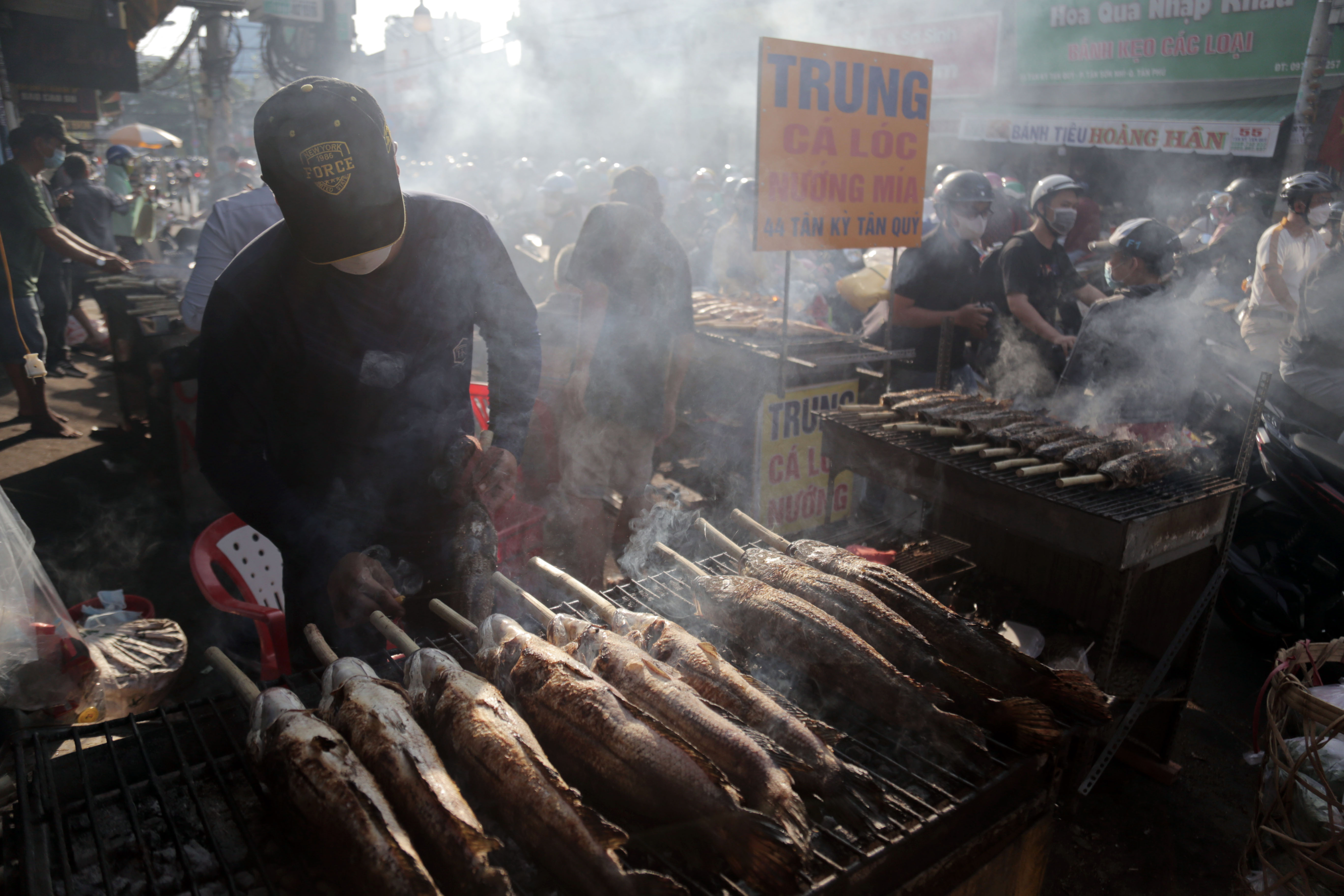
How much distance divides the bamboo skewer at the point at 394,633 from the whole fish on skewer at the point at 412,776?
0.21 metres

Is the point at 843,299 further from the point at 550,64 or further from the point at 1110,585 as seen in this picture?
the point at 550,64

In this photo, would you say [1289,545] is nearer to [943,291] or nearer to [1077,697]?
[943,291]

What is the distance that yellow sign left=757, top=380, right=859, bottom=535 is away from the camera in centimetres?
609

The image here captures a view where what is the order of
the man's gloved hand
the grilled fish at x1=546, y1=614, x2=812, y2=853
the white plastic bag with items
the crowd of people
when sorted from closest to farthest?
the grilled fish at x1=546, y1=614, x2=812, y2=853 → the man's gloved hand → the crowd of people → the white plastic bag with items

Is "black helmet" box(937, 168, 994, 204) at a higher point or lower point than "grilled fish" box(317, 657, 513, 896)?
higher

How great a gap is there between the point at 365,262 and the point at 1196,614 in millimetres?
4085

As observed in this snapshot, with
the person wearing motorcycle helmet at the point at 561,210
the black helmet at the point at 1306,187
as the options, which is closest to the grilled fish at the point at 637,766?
the person wearing motorcycle helmet at the point at 561,210

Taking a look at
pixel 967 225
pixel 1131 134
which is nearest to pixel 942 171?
pixel 1131 134

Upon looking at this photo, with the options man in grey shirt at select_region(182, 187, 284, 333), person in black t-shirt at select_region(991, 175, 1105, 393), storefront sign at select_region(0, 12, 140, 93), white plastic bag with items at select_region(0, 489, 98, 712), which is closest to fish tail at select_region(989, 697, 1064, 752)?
white plastic bag with items at select_region(0, 489, 98, 712)

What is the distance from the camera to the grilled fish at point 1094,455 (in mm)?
3623

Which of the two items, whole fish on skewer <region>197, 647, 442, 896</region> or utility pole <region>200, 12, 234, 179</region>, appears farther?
utility pole <region>200, 12, 234, 179</region>

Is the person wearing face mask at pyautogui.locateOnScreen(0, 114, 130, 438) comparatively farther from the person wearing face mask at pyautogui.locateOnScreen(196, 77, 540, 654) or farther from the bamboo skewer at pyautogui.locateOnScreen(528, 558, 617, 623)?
the bamboo skewer at pyautogui.locateOnScreen(528, 558, 617, 623)

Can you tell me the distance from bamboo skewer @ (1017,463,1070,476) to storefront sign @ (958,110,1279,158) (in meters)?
14.7

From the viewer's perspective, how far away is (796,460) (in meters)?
6.34
